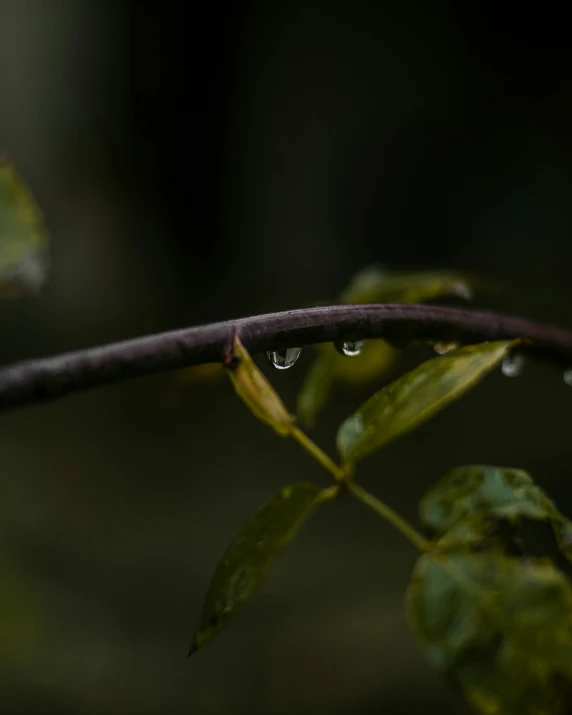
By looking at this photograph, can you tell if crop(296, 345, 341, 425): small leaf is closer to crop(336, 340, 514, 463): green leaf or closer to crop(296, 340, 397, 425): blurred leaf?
crop(296, 340, 397, 425): blurred leaf

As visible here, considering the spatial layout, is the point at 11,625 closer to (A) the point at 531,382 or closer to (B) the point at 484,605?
(B) the point at 484,605

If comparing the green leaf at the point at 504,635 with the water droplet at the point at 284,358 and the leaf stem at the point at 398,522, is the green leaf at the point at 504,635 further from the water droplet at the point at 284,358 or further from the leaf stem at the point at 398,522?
the water droplet at the point at 284,358

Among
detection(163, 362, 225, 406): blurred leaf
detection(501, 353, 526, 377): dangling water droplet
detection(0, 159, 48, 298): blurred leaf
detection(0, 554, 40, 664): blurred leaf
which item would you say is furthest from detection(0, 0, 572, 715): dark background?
detection(501, 353, 526, 377): dangling water droplet

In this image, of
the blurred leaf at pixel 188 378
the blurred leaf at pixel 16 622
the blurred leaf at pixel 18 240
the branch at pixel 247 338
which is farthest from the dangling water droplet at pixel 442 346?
the blurred leaf at pixel 16 622

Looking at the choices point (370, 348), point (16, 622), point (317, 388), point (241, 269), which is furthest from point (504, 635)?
point (241, 269)

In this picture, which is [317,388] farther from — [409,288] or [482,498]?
[482,498]

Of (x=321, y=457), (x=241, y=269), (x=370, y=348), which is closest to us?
(x=321, y=457)
